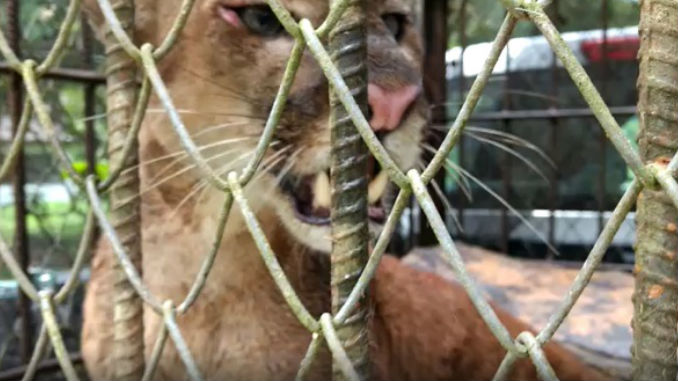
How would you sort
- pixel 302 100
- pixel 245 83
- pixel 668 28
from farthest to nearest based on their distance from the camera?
pixel 245 83, pixel 302 100, pixel 668 28

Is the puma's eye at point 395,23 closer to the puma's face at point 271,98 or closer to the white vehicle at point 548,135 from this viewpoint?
the puma's face at point 271,98

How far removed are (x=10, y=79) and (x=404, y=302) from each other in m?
1.31

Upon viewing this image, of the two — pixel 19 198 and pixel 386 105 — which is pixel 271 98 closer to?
pixel 386 105

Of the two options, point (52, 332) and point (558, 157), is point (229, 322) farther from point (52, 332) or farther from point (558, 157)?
point (558, 157)

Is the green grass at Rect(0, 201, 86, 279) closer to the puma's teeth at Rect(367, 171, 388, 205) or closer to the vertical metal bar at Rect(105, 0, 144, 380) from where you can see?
the puma's teeth at Rect(367, 171, 388, 205)

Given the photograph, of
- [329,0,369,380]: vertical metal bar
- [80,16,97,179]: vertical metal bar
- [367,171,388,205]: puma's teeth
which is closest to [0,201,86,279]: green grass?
[80,16,97,179]: vertical metal bar

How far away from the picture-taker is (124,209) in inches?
47.3

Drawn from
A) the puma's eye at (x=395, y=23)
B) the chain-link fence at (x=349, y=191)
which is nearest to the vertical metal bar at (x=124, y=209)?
the chain-link fence at (x=349, y=191)

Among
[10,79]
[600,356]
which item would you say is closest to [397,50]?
[10,79]

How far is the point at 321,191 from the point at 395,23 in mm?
551

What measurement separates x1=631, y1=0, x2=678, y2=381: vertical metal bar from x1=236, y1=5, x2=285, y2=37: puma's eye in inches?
44.3

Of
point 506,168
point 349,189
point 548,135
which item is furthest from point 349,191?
point 548,135

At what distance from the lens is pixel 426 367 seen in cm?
229

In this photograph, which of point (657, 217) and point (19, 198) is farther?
point (19, 198)
